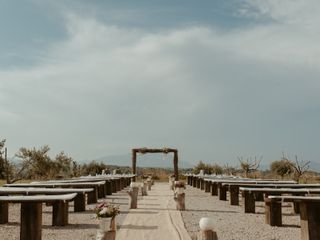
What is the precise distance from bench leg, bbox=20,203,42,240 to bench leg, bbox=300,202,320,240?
13.9 feet

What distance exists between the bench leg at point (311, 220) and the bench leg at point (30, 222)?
4242mm

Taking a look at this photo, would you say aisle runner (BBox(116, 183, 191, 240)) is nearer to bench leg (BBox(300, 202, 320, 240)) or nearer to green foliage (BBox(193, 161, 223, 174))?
bench leg (BBox(300, 202, 320, 240))

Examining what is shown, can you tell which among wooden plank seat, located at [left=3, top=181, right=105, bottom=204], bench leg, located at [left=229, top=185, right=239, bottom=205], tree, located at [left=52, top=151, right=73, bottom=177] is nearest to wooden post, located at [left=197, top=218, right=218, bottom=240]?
wooden plank seat, located at [left=3, top=181, right=105, bottom=204]

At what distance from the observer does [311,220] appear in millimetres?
6992

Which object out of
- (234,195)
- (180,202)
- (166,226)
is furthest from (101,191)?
(166,226)

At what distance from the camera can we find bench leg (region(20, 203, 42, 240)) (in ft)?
23.8

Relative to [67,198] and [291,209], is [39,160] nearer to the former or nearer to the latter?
[291,209]

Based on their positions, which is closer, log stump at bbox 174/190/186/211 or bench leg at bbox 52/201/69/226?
bench leg at bbox 52/201/69/226

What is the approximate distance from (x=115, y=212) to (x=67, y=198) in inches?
76.4

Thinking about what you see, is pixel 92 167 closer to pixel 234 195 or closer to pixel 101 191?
pixel 101 191

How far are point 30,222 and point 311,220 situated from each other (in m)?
4.47

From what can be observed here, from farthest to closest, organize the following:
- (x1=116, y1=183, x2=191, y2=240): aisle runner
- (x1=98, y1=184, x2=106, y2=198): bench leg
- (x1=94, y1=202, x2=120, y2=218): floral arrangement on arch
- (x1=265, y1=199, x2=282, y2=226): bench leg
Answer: (x1=98, y1=184, x2=106, y2=198): bench leg
(x1=265, y1=199, x2=282, y2=226): bench leg
(x1=116, y1=183, x2=191, y2=240): aisle runner
(x1=94, y1=202, x2=120, y2=218): floral arrangement on arch

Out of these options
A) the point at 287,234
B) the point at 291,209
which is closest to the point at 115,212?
the point at 287,234

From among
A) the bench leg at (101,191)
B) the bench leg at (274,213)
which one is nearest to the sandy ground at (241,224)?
the bench leg at (274,213)
